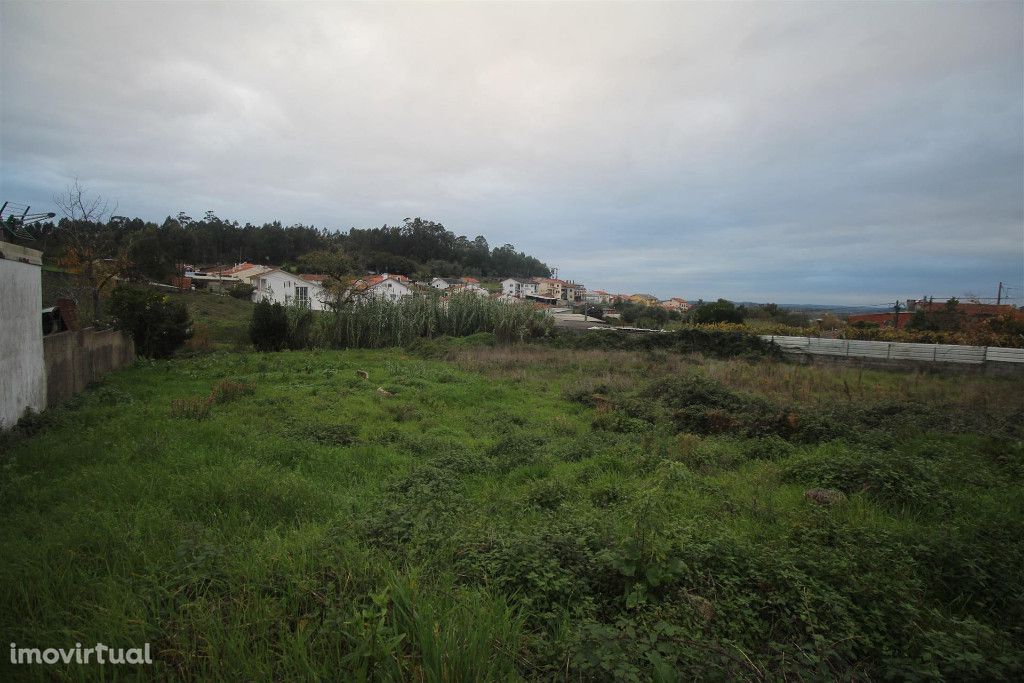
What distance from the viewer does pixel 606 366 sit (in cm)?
1440

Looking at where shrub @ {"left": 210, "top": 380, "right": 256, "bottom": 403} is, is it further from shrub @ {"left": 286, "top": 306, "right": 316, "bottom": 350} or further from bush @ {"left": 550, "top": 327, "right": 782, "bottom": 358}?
bush @ {"left": 550, "top": 327, "right": 782, "bottom": 358}

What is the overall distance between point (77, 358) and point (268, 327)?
834 centimetres

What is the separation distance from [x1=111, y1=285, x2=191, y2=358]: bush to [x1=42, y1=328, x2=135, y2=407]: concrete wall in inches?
52.2

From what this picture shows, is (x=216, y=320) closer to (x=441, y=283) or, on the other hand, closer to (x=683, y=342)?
(x=683, y=342)

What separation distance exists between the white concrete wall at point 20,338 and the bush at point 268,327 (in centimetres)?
995

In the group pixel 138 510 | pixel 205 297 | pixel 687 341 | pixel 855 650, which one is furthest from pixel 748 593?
pixel 205 297

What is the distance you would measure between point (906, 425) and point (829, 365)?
9.33 meters

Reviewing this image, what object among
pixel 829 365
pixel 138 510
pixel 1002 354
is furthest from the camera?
pixel 829 365

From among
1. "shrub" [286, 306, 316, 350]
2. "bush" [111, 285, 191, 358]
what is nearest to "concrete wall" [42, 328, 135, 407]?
"bush" [111, 285, 191, 358]

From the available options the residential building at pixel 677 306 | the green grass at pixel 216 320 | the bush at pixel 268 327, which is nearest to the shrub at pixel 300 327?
the bush at pixel 268 327

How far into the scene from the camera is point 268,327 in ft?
57.2

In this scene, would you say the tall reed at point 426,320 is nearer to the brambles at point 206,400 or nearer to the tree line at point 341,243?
the brambles at point 206,400

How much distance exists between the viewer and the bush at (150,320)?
1322cm

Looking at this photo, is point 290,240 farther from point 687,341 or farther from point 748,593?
point 748,593
